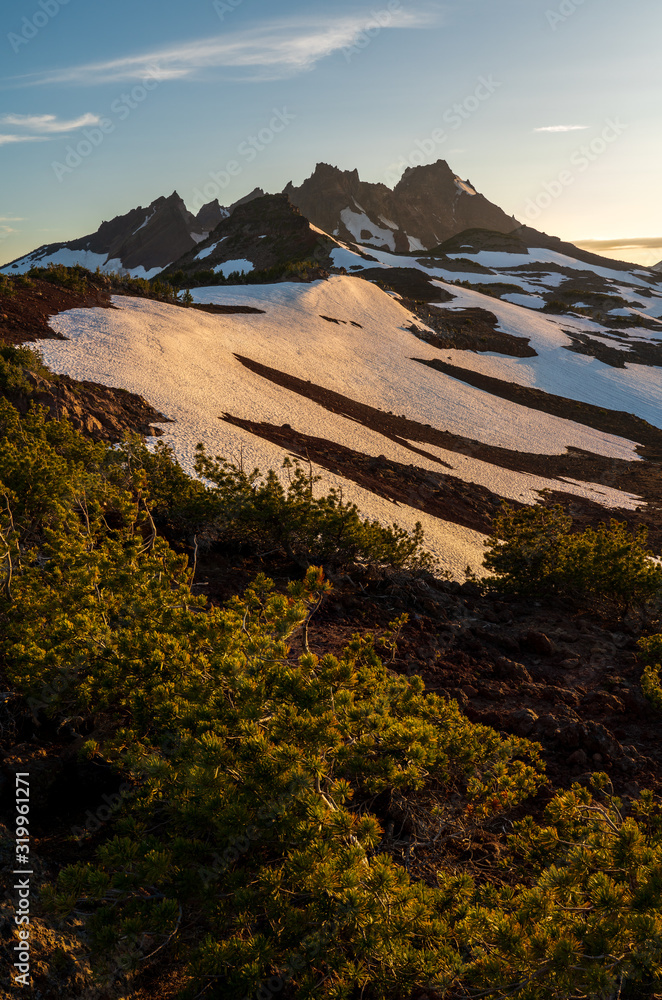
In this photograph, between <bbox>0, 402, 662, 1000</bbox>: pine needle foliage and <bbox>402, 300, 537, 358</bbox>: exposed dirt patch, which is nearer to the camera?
<bbox>0, 402, 662, 1000</bbox>: pine needle foliage

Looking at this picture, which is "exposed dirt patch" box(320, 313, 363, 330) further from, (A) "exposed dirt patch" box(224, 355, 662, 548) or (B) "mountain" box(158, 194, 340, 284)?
(B) "mountain" box(158, 194, 340, 284)

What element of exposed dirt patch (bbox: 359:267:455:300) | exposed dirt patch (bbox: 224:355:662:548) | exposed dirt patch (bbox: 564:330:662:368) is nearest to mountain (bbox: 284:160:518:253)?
exposed dirt patch (bbox: 359:267:455:300)

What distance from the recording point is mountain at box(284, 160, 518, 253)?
113 meters

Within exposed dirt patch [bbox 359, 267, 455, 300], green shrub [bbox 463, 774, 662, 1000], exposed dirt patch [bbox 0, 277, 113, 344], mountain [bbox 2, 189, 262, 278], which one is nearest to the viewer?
green shrub [bbox 463, 774, 662, 1000]

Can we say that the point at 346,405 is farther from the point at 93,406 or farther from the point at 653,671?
the point at 653,671

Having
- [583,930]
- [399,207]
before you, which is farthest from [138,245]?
[583,930]

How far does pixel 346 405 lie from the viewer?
24.4 meters

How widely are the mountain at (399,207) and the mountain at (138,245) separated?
25979mm

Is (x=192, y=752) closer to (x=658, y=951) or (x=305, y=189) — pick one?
(x=658, y=951)

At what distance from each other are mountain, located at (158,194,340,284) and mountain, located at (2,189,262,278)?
1182 inches

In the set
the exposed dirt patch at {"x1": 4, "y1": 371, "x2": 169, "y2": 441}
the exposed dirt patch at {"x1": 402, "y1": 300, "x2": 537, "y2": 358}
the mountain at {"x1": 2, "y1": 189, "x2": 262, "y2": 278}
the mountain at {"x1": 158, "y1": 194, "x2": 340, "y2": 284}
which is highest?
the mountain at {"x1": 2, "y1": 189, "x2": 262, "y2": 278}

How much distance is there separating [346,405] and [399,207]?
12022 cm

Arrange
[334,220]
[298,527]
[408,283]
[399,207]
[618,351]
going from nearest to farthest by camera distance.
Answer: [298,527] < [618,351] < [408,283] < [334,220] < [399,207]

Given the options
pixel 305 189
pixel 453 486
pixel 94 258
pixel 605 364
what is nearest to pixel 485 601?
pixel 453 486
